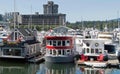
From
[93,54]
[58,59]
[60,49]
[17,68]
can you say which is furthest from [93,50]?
[17,68]

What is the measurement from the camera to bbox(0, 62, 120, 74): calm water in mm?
39219

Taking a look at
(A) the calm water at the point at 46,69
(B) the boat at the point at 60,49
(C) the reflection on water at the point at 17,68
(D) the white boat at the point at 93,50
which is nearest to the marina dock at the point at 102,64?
(A) the calm water at the point at 46,69

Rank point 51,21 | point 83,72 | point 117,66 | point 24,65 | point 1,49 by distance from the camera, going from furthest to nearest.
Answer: point 51,21, point 1,49, point 24,65, point 117,66, point 83,72

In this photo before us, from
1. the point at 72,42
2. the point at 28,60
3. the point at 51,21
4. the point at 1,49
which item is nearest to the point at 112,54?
the point at 72,42

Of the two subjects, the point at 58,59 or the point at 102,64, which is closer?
the point at 102,64

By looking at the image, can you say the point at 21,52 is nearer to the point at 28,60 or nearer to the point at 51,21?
the point at 28,60

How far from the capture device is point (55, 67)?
42.9 metres

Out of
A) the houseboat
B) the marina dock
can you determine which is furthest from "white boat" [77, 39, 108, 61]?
the houseboat

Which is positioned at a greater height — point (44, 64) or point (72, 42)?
point (72, 42)

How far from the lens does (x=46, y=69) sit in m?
41.2

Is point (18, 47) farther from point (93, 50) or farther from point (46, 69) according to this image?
point (93, 50)

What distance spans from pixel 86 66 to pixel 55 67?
414 cm

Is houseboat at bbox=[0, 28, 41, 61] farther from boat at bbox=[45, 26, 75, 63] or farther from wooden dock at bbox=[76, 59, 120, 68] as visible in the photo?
wooden dock at bbox=[76, 59, 120, 68]

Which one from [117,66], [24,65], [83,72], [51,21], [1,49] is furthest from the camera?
[51,21]
